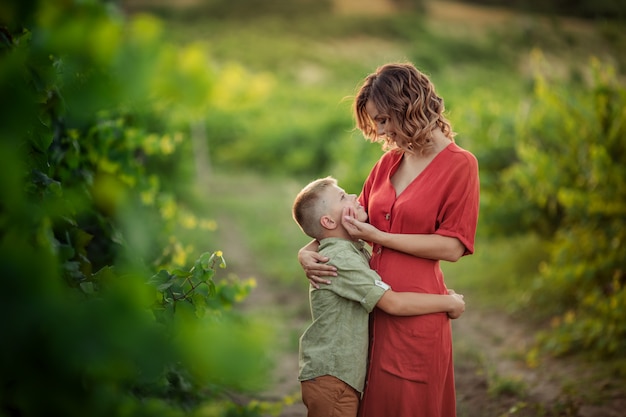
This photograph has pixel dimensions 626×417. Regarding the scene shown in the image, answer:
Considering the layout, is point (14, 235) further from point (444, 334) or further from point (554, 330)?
point (554, 330)

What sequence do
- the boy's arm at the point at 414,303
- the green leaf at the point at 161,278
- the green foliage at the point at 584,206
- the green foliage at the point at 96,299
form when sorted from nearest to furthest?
the green foliage at the point at 96,299 → the green leaf at the point at 161,278 → the boy's arm at the point at 414,303 → the green foliage at the point at 584,206

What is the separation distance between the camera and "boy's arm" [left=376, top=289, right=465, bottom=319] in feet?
7.32

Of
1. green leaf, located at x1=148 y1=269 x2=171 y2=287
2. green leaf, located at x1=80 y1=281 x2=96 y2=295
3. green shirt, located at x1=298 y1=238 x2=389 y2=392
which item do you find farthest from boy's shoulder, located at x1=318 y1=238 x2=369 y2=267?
green leaf, located at x1=80 y1=281 x2=96 y2=295

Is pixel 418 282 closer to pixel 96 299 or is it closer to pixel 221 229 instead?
pixel 96 299

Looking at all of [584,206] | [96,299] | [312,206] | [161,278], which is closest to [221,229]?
[584,206]

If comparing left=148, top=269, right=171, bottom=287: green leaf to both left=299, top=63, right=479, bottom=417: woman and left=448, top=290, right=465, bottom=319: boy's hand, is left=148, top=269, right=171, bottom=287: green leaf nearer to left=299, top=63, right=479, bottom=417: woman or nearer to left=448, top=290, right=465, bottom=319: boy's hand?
left=299, top=63, right=479, bottom=417: woman

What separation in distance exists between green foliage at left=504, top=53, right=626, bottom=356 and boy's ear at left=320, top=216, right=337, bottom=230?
3.12 meters

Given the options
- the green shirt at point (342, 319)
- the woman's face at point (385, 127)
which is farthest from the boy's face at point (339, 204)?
the woman's face at point (385, 127)

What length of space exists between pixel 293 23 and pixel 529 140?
21604 mm

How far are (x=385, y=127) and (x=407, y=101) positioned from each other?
141 mm

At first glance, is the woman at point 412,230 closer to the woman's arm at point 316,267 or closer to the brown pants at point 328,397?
the woman's arm at point 316,267

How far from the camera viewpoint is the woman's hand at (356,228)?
89.1 inches

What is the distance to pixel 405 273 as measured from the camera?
92.2 inches

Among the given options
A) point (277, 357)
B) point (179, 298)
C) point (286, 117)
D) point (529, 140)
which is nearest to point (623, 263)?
point (529, 140)
